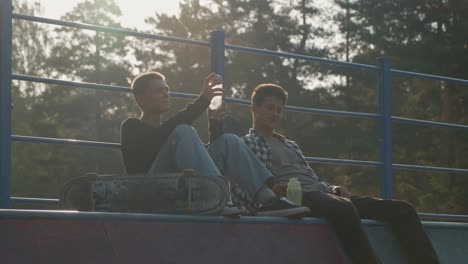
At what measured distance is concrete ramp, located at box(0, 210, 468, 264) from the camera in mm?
3549

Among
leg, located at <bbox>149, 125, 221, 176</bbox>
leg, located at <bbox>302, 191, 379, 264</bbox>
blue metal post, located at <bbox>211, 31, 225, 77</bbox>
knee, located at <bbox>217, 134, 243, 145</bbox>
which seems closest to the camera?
leg, located at <bbox>149, 125, 221, 176</bbox>

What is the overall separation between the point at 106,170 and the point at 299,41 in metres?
8.78

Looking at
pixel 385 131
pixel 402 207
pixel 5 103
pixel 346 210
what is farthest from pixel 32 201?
pixel 385 131

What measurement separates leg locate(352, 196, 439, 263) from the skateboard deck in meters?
1.20

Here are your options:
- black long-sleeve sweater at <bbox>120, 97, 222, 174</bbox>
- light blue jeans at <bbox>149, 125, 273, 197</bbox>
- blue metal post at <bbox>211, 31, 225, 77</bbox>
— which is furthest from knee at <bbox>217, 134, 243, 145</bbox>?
blue metal post at <bbox>211, 31, 225, 77</bbox>

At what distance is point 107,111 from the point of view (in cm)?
4059

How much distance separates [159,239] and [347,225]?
1.15m

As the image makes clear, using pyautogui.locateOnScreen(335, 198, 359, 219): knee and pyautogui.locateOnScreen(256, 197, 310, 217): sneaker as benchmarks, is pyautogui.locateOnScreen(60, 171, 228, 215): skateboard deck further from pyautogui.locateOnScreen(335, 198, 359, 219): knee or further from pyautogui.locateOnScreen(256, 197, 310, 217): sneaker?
pyautogui.locateOnScreen(335, 198, 359, 219): knee

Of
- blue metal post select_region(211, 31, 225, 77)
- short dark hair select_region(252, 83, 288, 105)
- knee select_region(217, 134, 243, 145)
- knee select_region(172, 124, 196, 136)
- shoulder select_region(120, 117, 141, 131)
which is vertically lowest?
knee select_region(217, 134, 243, 145)

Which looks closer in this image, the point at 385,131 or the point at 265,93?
the point at 265,93

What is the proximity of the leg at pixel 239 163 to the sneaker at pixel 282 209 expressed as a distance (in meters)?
0.09

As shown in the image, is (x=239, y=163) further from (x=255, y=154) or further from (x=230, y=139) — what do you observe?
(x=255, y=154)

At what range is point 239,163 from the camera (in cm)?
452

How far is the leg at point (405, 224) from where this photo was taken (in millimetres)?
4969
